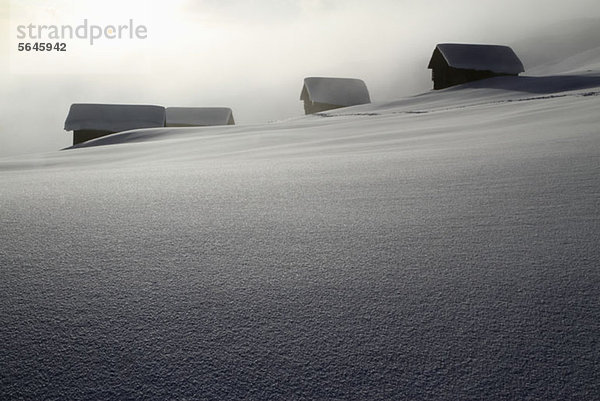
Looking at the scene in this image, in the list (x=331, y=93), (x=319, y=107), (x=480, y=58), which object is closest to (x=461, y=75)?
(x=480, y=58)

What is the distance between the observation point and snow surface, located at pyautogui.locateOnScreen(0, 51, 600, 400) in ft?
2.96

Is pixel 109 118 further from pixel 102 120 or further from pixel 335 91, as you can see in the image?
pixel 335 91

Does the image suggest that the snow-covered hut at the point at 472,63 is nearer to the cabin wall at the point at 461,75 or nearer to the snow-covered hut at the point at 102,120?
the cabin wall at the point at 461,75

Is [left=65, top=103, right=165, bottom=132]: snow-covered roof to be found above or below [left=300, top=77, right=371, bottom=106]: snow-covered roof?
below

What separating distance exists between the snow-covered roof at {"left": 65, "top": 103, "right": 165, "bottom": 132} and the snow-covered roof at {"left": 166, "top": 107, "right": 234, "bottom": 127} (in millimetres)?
3510

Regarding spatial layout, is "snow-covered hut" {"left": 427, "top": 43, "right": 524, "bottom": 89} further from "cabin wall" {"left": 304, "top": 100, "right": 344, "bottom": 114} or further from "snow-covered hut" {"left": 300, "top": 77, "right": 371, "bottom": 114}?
"cabin wall" {"left": 304, "top": 100, "right": 344, "bottom": 114}

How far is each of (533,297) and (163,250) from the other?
48.3 inches

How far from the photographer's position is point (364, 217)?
1.93 meters

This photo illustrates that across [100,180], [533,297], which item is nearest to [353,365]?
[533,297]

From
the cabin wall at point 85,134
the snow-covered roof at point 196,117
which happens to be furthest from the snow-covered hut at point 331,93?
the cabin wall at point 85,134

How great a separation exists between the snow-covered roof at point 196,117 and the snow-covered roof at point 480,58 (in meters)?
14.5

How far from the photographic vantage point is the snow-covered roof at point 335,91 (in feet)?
93.0

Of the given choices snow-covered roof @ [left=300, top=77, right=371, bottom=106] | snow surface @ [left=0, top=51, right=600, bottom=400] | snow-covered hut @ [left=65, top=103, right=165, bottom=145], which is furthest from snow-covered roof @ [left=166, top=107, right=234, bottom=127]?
snow surface @ [left=0, top=51, right=600, bottom=400]

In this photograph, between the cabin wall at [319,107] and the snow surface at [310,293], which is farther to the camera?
the cabin wall at [319,107]
